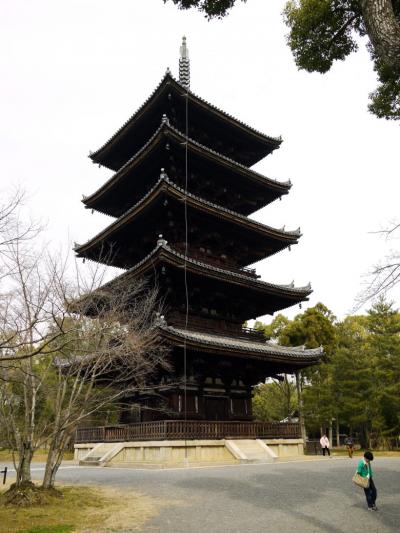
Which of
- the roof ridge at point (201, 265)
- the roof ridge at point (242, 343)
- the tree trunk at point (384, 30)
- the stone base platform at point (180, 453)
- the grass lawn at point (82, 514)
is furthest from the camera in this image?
the roof ridge at point (242, 343)

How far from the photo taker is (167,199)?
20.5m

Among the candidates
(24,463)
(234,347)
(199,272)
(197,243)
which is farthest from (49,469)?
(197,243)

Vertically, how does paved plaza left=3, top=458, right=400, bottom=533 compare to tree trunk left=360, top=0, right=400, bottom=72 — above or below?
below

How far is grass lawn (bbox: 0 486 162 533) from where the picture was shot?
723cm

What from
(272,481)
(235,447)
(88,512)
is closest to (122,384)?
(235,447)

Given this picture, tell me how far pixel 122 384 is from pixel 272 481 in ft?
32.2

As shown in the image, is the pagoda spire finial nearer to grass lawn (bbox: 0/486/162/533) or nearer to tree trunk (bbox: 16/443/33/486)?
tree trunk (bbox: 16/443/33/486)

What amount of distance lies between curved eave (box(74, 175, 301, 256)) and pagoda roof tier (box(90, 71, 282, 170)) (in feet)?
18.6

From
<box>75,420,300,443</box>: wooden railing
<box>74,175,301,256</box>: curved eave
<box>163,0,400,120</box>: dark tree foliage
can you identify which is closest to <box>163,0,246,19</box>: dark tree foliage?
<box>163,0,400,120</box>: dark tree foliage

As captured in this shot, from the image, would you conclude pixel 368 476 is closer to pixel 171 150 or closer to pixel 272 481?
pixel 272 481

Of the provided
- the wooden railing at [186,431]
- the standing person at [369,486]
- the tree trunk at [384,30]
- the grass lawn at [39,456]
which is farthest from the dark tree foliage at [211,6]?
the grass lawn at [39,456]

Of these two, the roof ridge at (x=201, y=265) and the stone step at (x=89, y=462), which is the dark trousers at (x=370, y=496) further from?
the stone step at (x=89, y=462)

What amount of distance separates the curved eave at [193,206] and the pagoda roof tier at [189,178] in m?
2.57

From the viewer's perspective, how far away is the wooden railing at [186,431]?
1766cm
